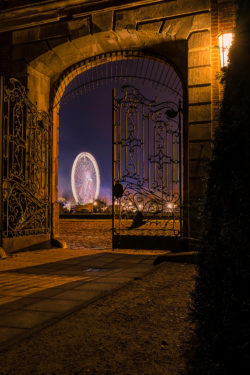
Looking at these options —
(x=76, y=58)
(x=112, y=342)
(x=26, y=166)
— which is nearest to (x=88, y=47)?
(x=76, y=58)

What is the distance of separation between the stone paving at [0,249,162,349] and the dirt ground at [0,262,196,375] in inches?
7.3

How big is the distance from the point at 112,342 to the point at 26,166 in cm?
645

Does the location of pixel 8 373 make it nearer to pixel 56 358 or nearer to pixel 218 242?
pixel 56 358

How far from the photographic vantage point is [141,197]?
7719mm

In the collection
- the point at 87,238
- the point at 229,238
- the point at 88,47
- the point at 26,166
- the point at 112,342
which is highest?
the point at 88,47

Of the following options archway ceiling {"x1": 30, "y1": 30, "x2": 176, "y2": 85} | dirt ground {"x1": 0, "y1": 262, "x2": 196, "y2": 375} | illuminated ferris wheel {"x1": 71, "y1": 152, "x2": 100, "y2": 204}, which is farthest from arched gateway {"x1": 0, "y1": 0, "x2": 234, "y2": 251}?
illuminated ferris wheel {"x1": 71, "y1": 152, "x2": 100, "y2": 204}

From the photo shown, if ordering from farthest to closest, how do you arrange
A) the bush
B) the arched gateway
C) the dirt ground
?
1. the arched gateway
2. the dirt ground
3. the bush

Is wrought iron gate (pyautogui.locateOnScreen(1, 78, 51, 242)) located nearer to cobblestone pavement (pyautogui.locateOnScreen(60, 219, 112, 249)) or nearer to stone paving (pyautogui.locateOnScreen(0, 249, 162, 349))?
stone paving (pyautogui.locateOnScreen(0, 249, 162, 349))

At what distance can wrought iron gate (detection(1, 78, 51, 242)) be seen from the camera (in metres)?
7.68

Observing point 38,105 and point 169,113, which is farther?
point 38,105

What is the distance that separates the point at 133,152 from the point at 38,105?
9.57 feet

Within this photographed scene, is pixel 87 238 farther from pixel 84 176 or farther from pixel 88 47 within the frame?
pixel 84 176

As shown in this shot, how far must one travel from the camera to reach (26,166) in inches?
321

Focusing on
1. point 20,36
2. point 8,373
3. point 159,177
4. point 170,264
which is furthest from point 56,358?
point 20,36
